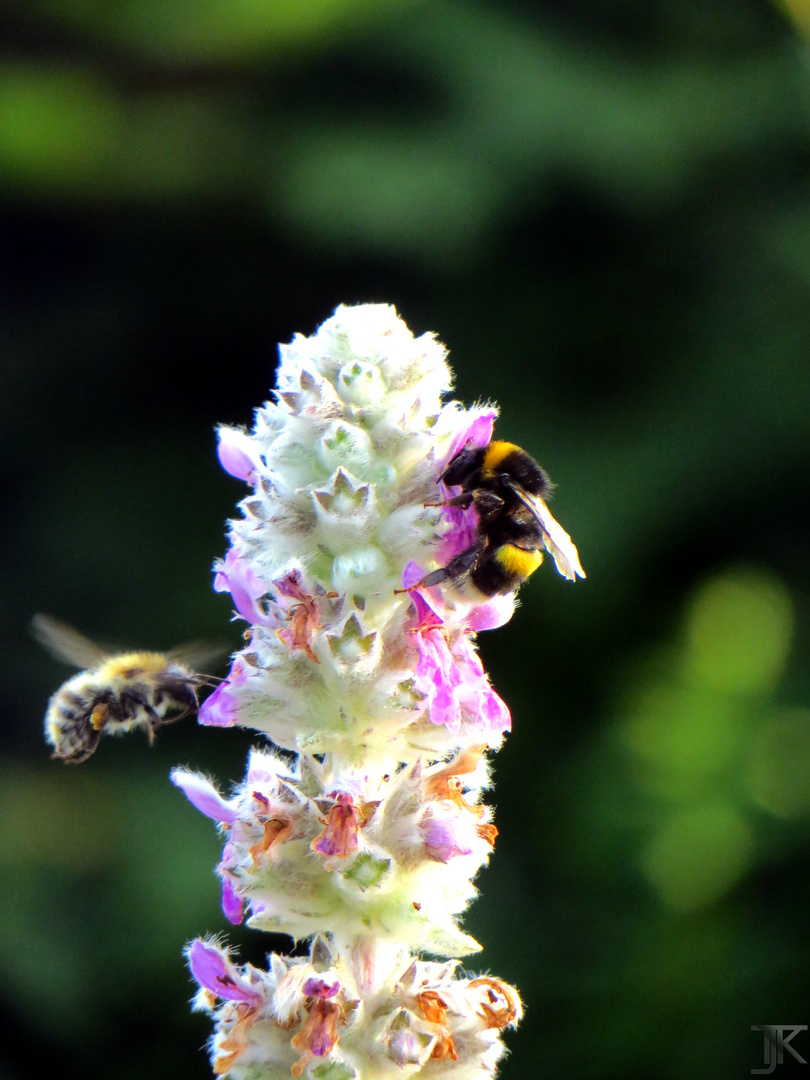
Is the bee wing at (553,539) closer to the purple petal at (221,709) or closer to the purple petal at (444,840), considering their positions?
the purple petal at (444,840)

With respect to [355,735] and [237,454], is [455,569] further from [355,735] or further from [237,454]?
[237,454]

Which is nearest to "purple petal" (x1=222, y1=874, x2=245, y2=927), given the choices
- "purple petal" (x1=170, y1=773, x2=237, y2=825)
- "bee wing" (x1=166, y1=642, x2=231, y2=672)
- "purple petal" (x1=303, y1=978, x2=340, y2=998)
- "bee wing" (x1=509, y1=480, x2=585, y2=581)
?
"purple petal" (x1=170, y1=773, x2=237, y2=825)

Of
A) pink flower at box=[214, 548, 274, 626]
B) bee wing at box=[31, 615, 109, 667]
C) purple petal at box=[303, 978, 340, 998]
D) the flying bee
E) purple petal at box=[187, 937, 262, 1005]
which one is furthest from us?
bee wing at box=[31, 615, 109, 667]

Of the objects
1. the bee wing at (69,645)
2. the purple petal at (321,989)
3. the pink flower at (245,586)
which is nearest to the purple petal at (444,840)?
the purple petal at (321,989)

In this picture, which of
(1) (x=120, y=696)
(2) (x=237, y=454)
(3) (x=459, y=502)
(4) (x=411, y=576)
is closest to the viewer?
(4) (x=411, y=576)

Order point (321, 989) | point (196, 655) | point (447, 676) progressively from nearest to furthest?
point (321, 989) → point (447, 676) → point (196, 655)

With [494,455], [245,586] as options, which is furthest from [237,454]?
Result: [494,455]

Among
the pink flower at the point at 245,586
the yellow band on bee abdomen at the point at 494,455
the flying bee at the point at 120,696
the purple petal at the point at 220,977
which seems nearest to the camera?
the purple petal at the point at 220,977

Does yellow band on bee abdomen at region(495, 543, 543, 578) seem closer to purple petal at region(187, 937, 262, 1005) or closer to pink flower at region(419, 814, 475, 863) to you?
pink flower at region(419, 814, 475, 863)
